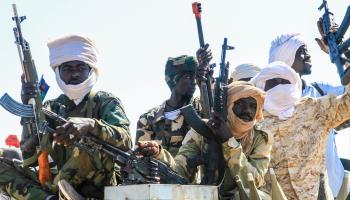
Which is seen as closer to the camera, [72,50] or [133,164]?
[133,164]

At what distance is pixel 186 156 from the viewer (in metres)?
5.32

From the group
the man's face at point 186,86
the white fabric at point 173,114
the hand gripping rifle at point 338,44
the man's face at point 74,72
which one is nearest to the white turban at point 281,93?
the hand gripping rifle at point 338,44

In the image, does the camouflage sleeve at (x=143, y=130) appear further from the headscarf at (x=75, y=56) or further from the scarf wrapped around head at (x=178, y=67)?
the headscarf at (x=75, y=56)

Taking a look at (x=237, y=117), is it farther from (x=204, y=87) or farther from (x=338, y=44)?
(x=338, y=44)

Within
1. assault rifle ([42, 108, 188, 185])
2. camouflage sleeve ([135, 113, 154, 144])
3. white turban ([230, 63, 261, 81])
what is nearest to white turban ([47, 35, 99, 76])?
assault rifle ([42, 108, 188, 185])

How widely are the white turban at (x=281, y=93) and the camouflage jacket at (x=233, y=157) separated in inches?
30.3

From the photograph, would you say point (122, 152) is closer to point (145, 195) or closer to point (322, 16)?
point (145, 195)

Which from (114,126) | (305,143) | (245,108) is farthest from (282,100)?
(114,126)

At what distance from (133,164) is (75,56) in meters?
1.26

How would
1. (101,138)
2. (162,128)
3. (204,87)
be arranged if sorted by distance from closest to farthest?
(101,138) < (204,87) < (162,128)

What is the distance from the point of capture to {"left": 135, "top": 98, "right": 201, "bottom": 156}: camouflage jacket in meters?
6.73

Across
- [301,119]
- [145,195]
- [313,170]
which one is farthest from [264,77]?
[145,195]

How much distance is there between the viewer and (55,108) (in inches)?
221

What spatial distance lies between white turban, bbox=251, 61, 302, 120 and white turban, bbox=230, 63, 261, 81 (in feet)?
4.08
